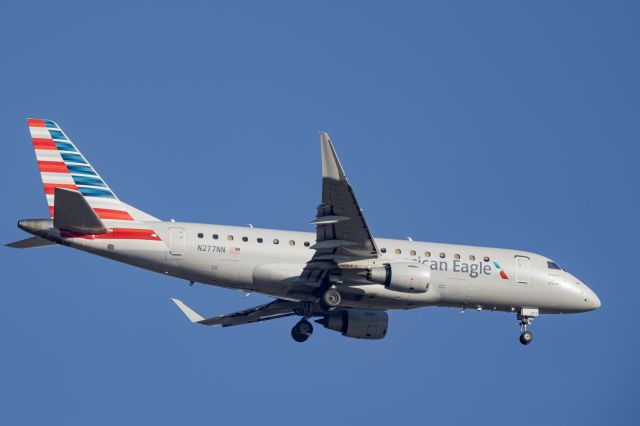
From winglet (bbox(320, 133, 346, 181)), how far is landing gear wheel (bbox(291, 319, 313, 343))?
34.4 feet

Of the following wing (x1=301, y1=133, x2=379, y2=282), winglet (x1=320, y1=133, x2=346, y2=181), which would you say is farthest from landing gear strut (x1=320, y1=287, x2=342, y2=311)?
winglet (x1=320, y1=133, x2=346, y2=181)

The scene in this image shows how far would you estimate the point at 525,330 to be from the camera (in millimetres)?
50312

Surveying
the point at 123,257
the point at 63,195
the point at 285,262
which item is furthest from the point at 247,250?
the point at 63,195

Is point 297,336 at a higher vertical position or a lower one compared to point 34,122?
lower

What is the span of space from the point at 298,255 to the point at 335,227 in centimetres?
316

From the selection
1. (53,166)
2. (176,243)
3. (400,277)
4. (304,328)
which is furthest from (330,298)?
(53,166)

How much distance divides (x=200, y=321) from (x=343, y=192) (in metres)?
14.0

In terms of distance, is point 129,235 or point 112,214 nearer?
point 129,235

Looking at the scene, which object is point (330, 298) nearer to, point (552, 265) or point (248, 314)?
point (248, 314)

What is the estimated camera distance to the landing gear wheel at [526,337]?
50.1 meters

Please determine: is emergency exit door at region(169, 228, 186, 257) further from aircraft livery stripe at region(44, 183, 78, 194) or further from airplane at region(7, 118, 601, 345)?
aircraft livery stripe at region(44, 183, 78, 194)

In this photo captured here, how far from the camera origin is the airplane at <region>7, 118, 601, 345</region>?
4406cm

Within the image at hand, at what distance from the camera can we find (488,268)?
1934 inches

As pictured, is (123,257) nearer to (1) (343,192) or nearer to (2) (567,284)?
(1) (343,192)
